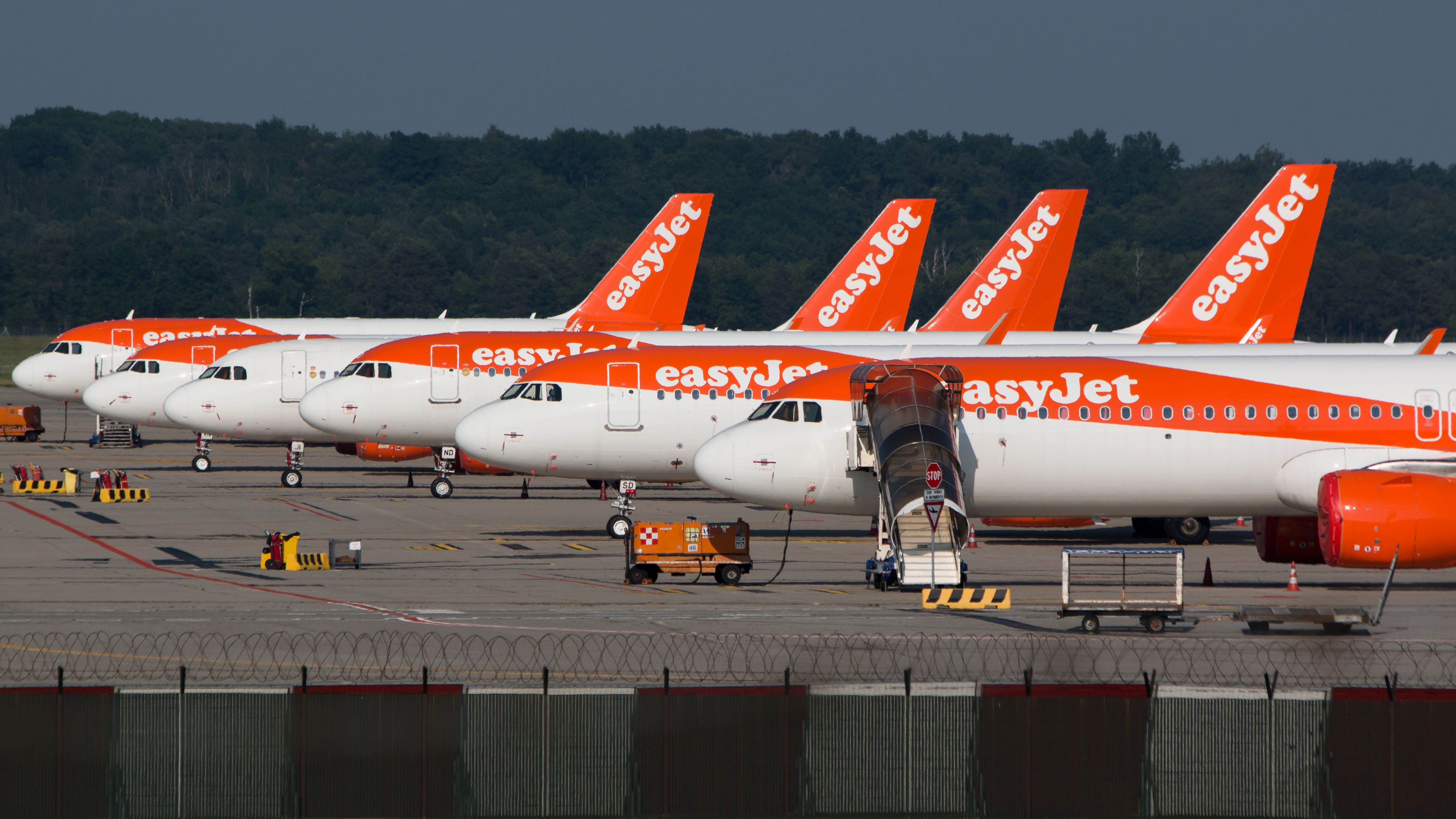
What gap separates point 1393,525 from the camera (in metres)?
32.8

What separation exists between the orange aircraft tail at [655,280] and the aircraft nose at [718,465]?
3324 centimetres

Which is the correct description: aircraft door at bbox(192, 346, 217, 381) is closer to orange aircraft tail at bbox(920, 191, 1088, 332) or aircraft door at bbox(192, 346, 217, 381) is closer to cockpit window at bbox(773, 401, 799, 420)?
orange aircraft tail at bbox(920, 191, 1088, 332)

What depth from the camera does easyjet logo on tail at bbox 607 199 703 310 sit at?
234 ft

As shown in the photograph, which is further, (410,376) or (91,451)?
(91,451)

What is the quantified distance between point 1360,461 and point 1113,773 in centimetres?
2280

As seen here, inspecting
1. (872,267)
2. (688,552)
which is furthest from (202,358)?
(688,552)

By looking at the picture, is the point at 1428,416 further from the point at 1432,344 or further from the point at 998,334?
the point at 998,334

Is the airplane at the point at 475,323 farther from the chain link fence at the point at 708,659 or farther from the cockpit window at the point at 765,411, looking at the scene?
the chain link fence at the point at 708,659

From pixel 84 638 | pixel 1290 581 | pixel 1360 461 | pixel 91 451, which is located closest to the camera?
pixel 84 638

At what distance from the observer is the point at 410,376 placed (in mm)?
53062

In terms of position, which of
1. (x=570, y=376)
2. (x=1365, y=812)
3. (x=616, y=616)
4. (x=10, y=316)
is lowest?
(x=1365, y=812)

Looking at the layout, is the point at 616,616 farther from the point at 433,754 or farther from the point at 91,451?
the point at 91,451

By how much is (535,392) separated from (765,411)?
8.58 meters

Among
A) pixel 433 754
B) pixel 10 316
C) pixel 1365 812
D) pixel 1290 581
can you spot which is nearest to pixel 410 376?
pixel 1290 581
